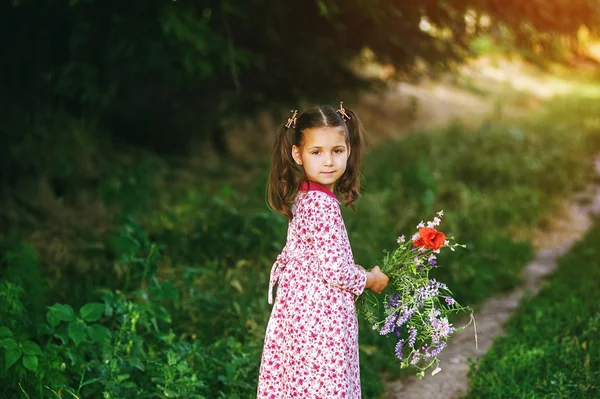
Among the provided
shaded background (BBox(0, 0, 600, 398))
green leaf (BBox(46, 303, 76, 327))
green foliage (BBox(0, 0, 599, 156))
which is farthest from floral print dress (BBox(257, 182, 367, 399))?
green foliage (BBox(0, 0, 599, 156))

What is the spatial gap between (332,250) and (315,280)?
0.16 m

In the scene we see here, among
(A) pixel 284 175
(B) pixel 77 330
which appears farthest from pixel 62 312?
(A) pixel 284 175

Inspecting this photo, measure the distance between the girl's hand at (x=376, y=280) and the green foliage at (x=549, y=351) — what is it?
3.97ft

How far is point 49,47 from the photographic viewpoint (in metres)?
6.40

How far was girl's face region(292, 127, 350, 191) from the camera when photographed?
3.32 meters

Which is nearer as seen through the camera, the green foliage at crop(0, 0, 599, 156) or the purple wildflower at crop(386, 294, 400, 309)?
the purple wildflower at crop(386, 294, 400, 309)

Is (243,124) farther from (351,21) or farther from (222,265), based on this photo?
(222,265)

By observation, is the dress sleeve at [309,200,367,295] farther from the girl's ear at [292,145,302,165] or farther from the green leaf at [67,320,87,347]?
the green leaf at [67,320,87,347]

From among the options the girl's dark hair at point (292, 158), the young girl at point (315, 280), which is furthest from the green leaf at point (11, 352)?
the girl's dark hair at point (292, 158)

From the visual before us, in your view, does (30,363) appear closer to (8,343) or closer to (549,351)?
(8,343)

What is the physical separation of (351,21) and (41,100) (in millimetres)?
2839

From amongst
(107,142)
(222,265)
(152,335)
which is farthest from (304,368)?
(107,142)

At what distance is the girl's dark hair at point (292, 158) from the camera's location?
132 inches

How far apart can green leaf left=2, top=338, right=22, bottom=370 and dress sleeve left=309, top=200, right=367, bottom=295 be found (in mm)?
1459
